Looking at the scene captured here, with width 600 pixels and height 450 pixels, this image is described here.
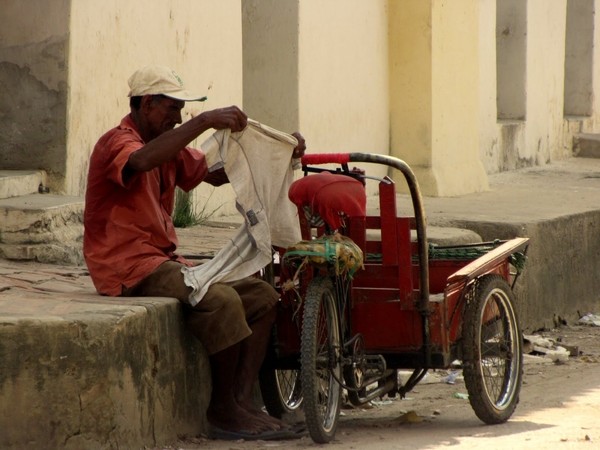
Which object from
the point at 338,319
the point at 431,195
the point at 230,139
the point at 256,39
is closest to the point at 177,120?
the point at 230,139

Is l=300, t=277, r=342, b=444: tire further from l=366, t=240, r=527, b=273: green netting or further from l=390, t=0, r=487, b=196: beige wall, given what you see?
l=390, t=0, r=487, b=196: beige wall

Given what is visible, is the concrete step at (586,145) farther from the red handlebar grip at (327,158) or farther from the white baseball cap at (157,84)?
the white baseball cap at (157,84)

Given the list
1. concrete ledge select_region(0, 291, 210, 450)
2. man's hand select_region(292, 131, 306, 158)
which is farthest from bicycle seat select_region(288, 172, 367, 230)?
concrete ledge select_region(0, 291, 210, 450)

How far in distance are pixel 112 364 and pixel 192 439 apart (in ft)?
2.11

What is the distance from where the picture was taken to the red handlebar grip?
18.2ft

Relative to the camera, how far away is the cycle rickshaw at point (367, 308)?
5.39 metres

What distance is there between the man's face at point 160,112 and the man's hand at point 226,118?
212mm

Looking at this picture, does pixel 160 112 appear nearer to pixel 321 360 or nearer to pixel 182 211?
pixel 321 360

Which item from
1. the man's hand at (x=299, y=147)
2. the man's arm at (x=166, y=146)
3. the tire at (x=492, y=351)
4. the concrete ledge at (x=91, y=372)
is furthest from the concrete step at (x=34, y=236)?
the tire at (x=492, y=351)

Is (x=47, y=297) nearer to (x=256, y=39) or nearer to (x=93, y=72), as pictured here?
(x=93, y=72)

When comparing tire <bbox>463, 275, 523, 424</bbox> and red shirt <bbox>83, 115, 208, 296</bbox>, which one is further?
tire <bbox>463, 275, 523, 424</bbox>

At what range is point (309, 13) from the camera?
10.2 meters

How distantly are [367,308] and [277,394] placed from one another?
58 centimetres

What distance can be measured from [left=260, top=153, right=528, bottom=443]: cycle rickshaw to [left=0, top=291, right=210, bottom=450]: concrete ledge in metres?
0.51
